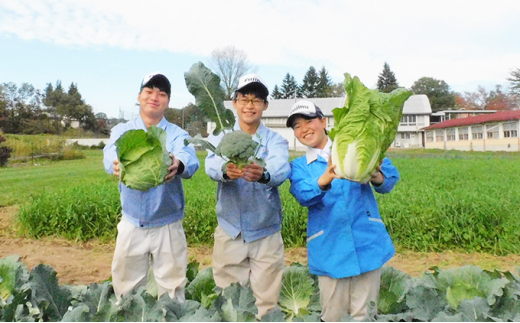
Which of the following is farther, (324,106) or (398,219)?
(324,106)

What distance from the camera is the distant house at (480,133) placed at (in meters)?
34.7

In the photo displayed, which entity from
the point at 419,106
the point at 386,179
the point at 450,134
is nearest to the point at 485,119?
the point at 450,134

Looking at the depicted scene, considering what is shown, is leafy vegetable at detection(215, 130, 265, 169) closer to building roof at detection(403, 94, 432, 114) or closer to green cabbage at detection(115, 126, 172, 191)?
green cabbage at detection(115, 126, 172, 191)

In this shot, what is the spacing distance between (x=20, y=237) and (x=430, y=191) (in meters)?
8.53

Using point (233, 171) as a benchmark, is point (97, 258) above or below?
below

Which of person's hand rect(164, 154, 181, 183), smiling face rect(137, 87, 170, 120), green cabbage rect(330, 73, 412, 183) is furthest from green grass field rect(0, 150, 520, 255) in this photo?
green cabbage rect(330, 73, 412, 183)

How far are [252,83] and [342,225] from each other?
1193 millimetres

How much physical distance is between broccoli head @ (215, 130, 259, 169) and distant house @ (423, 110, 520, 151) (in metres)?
38.6

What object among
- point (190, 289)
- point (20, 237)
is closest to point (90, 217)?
point (20, 237)

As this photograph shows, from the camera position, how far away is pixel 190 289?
10.1 feet

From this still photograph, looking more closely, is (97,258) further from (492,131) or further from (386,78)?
(386,78)

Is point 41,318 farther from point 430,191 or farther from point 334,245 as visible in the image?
point 430,191

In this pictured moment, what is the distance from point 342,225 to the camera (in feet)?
8.02

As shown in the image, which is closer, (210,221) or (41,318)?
(41,318)
